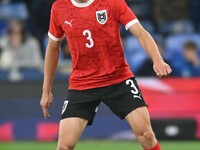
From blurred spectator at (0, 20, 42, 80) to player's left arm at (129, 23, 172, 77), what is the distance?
619cm

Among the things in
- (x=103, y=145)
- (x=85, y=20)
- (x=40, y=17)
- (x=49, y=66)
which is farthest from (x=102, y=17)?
(x=40, y=17)

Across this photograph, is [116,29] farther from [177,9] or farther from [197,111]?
[177,9]

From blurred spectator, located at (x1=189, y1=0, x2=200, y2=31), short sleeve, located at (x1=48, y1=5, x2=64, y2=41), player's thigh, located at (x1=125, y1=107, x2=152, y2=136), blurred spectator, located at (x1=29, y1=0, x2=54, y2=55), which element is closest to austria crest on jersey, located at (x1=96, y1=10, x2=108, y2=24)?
short sleeve, located at (x1=48, y1=5, x2=64, y2=41)

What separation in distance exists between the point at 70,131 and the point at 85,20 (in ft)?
3.35

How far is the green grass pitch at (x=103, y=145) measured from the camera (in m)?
10.7

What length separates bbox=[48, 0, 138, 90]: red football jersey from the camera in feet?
23.2

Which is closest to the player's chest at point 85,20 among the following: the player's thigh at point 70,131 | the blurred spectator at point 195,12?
the player's thigh at point 70,131

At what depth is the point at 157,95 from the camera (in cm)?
1186

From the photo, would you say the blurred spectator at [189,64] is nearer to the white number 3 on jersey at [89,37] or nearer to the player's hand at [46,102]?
the player's hand at [46,102]

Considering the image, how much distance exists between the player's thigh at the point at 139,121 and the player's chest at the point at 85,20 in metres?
0.82

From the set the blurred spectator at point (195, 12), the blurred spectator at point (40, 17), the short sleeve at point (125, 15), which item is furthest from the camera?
the blurred spectator at point (195, 12)

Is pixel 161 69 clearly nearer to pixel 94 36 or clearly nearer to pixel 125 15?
pixel 125 15

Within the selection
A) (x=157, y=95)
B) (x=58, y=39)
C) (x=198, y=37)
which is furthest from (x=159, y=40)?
(x=58, y=39)

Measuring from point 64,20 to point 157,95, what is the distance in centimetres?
490
